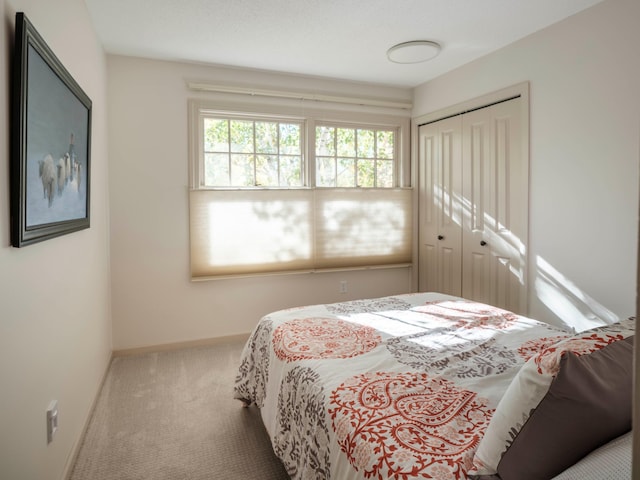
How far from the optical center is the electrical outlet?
5.22 feet

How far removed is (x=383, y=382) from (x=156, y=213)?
268 cm

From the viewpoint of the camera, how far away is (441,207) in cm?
397

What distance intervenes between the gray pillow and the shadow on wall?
1.97 meters

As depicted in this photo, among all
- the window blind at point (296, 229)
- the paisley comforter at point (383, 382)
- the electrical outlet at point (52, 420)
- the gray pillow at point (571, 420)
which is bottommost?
the electrical outlet at point (52, 420)

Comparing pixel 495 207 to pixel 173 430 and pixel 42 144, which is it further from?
pixel 42 144

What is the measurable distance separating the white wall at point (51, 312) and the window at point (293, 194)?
0.92m

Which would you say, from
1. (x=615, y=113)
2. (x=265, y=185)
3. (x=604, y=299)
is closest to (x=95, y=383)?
(x=265, y=185)

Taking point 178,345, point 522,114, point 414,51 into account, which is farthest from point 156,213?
point 522,114

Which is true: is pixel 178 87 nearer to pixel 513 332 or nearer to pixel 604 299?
pixel 513 332

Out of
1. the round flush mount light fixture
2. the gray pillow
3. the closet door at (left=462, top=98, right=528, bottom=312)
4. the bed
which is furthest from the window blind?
the gray pillow

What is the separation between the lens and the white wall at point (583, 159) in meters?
2.39

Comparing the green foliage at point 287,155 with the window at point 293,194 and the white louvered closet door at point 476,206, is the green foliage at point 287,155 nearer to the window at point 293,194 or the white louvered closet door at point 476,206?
the window at point 293,194

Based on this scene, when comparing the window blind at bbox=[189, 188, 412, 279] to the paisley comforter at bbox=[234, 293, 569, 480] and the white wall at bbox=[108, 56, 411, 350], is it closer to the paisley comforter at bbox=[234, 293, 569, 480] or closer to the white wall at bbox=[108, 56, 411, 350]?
the white wall at bbox=[108, 56, 411, 350]

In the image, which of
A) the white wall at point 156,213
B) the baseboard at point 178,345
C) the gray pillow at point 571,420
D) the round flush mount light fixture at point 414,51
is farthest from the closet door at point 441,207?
the gray pillow at point 571,420
